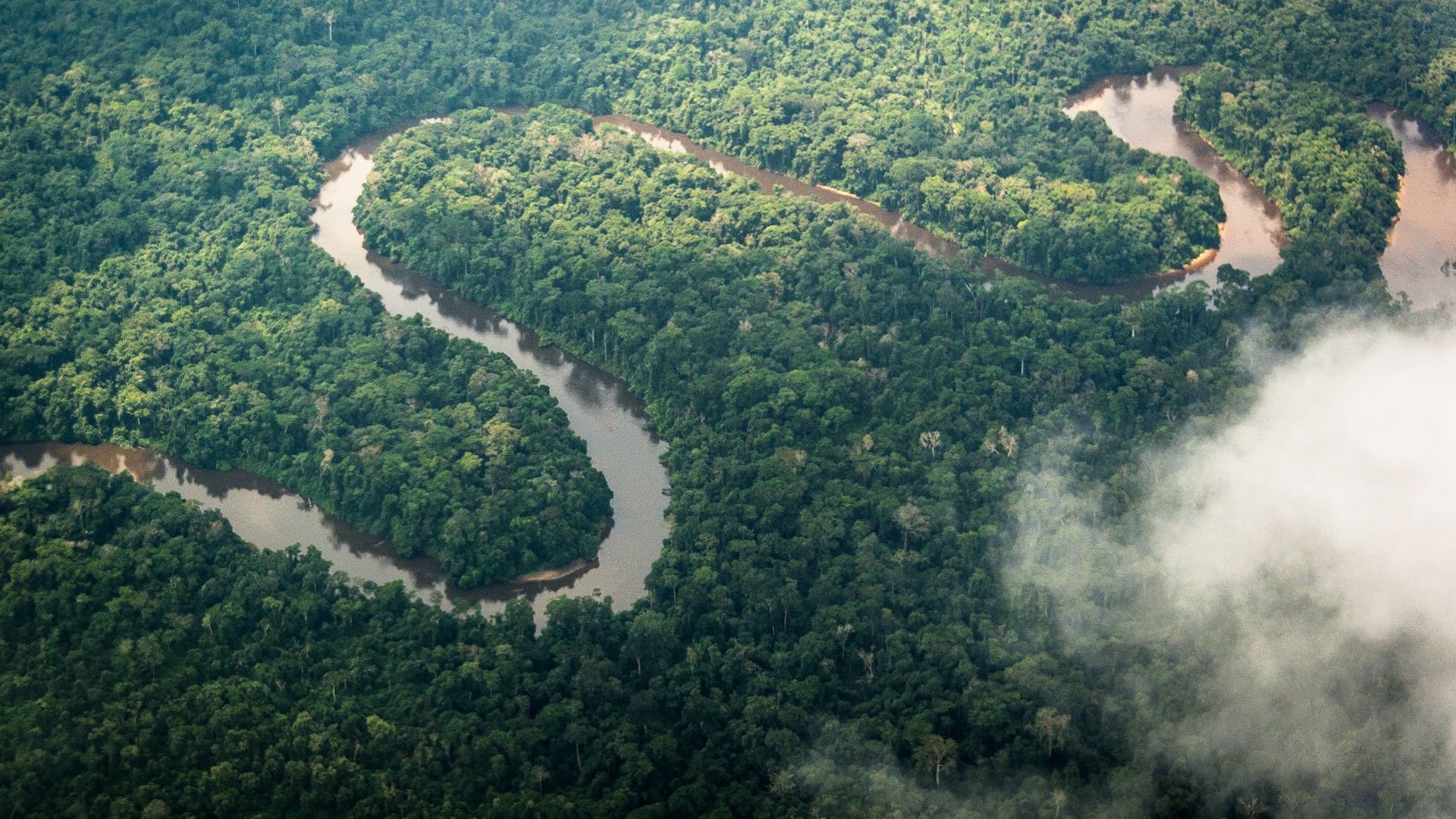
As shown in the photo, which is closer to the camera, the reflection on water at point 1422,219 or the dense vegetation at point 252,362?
the dense vegetation at point 252,362

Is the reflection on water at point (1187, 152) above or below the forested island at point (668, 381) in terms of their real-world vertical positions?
above

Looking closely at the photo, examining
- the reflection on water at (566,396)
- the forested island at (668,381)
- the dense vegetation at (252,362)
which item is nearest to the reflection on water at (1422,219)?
the forested island at (668,381)

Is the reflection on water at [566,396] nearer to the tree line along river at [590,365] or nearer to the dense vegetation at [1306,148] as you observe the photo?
the tree line along river at [590,365]

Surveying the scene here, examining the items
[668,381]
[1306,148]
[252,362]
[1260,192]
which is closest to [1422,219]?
[1306,148]

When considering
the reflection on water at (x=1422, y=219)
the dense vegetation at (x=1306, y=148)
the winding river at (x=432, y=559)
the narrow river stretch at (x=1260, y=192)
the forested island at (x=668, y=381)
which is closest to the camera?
the forested island at (x=668, y=381)

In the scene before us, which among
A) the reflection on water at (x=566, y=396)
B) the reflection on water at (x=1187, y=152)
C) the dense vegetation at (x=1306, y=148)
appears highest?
the dense vegetation at (x=1306, y=148)

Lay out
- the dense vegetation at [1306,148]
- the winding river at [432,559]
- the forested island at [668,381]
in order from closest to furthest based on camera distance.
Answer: the forested island at [668,381], the winding river at [432,559], the dense vegetation at [1306,148]
